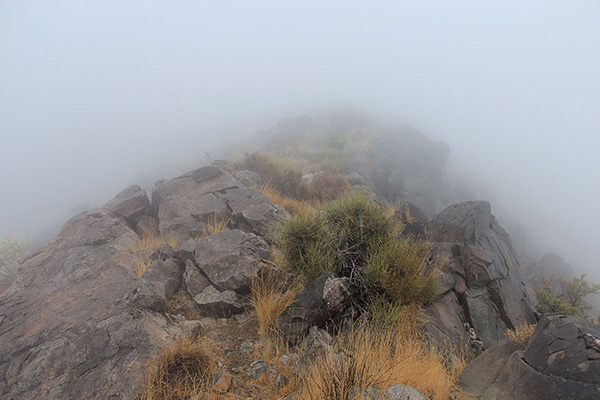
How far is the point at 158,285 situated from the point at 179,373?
1.74 m

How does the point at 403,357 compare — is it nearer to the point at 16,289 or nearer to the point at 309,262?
the point at 309,262

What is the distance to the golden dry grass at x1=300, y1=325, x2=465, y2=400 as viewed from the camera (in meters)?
2.68

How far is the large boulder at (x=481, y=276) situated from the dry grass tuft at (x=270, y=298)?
8.22 feet

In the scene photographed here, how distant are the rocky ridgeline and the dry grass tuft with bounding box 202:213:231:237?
6 centimetres

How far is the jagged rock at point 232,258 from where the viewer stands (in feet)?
15.7

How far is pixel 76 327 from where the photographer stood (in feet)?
13.1

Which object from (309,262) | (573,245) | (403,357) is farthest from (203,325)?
(573,245)

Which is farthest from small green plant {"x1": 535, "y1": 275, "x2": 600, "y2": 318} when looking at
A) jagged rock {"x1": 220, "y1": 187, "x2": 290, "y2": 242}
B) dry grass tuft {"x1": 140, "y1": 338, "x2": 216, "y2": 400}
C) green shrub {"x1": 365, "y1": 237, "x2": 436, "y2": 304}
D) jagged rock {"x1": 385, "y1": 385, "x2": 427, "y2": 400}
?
dry grass tuft {"x1": 140, "y1": 338, "x2": 216, "y2": 400}

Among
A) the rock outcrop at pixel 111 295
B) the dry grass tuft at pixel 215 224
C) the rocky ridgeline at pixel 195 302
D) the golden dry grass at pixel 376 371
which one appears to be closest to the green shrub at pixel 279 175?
the rocky ridgeline at pixel 195 302

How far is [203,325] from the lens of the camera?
168 inches

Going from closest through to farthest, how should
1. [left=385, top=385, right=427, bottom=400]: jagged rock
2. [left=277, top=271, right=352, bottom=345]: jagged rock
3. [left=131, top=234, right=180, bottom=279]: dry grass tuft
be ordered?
[left=385, top=385, right=427, bottom=400]: jagged rock, [left=277, top=271, right=352, bottom=345]: jagged rock, [left=131, top=234, right=180, bottom=279]: dry grass tuft

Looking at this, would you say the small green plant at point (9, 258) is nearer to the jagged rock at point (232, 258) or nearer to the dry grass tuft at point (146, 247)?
the dry grass tuft at point (146, 247)

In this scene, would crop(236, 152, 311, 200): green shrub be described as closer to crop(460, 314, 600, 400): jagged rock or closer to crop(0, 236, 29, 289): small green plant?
crop(460, 314, 600, 400): jagged rock

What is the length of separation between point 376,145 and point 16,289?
2479 centimetres
